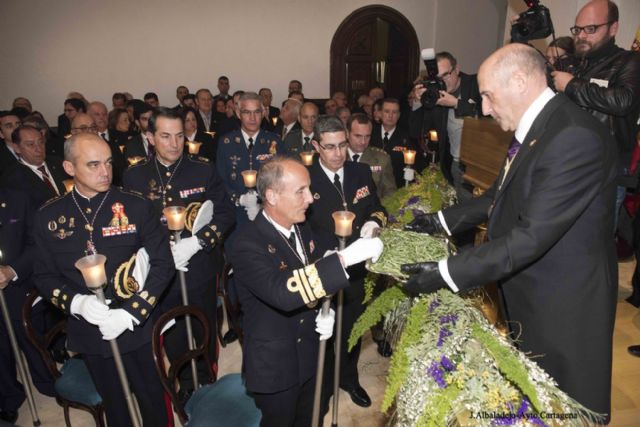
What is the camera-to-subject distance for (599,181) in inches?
70.9

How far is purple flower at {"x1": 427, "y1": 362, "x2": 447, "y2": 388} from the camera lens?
142 centimetres

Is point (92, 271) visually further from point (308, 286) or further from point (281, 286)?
point (308, 286)

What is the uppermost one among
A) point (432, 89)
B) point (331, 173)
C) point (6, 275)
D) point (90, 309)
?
point (432, 89)

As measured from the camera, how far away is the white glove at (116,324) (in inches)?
91.4

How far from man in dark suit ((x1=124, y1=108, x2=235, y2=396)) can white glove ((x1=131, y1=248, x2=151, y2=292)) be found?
53cm

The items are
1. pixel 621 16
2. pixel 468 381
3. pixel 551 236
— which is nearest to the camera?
pixel 468 381

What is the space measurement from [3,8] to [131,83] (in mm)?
2873

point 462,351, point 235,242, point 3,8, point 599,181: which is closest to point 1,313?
point 235,242

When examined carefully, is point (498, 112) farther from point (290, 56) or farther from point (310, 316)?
point (290, 56)

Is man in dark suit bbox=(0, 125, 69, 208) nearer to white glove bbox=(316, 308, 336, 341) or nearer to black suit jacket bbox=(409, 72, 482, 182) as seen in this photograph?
white glove bbox=(316, 308, 336, 341)

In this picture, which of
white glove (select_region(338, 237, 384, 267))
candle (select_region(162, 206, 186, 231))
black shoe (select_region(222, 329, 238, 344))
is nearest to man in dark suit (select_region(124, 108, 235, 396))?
candle (select_region(162, 206, 186, 231))

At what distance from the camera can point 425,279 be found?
1830 mm

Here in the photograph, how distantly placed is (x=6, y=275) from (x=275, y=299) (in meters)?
2.37

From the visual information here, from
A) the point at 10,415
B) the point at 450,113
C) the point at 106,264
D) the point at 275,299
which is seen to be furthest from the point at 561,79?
the point at 10,415
